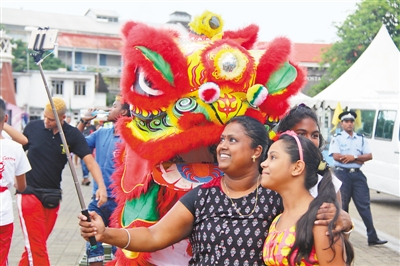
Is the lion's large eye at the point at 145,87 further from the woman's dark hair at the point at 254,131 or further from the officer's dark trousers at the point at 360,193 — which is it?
the officer's dark trousers at the point at 360,193

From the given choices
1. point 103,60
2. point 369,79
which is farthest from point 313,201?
point 103,60

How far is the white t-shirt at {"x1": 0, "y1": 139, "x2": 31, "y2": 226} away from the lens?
4820 millimetres

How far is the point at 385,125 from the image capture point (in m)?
12.5

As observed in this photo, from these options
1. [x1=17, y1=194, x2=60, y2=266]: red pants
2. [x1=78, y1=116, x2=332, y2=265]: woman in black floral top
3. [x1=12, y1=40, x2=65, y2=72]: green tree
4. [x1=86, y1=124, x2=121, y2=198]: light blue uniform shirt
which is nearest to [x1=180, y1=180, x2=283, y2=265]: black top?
[x1=78, y1=116, x2=332, y2=265]: woman in black floral top

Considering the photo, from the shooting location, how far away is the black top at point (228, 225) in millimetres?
2887

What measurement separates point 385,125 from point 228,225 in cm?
1033

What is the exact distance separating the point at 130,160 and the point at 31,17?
227ft

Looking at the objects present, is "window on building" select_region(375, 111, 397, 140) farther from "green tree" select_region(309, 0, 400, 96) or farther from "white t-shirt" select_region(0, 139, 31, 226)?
"green tree" select_region(309, 0, 400, 96)

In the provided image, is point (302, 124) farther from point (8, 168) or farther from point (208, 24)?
point (8, 168)

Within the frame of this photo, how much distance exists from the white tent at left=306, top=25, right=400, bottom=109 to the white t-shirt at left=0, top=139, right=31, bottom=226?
10.6 meters

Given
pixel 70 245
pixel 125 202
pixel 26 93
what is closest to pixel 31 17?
pixel 26 93

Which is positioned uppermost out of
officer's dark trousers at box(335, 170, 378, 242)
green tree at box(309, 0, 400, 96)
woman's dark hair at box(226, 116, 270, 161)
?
green tree at box(309, 0, 400, 96)

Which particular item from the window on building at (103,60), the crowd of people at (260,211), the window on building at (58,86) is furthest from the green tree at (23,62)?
the crowd of people at (260,211)

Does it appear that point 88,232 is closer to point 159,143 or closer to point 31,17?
point 159,143
